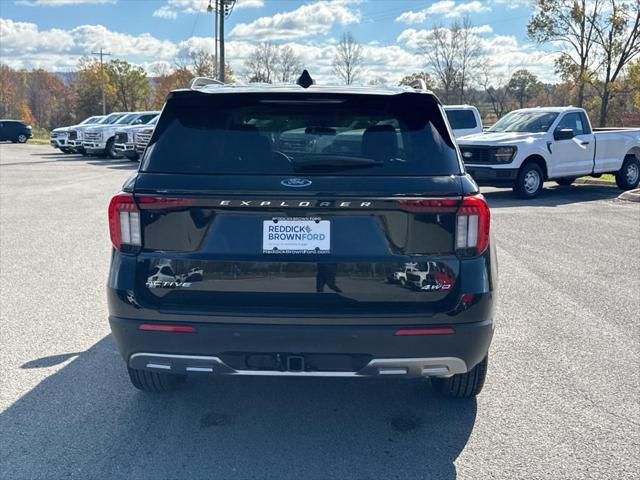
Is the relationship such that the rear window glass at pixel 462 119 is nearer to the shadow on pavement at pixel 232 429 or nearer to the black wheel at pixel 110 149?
the shadow on pavement at pixel 232 429

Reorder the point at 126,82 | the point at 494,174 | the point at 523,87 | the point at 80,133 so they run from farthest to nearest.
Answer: the point at 126,82
the point at 523,87
the point at 80,133
the point at 494,174

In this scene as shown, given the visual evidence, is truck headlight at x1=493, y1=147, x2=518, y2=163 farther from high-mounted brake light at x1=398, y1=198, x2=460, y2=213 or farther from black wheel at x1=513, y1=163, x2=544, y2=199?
high-mounted brake light at x1=398, y1=198, x2=460, y2=213

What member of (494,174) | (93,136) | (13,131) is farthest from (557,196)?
(13,131)

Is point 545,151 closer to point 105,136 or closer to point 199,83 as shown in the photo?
point 199,83

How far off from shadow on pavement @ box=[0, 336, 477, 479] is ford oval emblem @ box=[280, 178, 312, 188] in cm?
142

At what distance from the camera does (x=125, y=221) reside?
3285 mm

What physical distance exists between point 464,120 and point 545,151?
5214 mm

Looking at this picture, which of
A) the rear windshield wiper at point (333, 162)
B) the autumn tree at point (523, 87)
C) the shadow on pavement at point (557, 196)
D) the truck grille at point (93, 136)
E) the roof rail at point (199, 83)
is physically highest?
the autumn tree at point (523, 87)

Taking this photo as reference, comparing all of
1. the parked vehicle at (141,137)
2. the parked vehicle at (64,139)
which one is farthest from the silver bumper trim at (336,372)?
the parked vehicle at (64,139)

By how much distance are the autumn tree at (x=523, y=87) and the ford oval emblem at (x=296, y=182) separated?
187 feet

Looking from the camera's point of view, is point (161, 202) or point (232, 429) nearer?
point (161, 202)

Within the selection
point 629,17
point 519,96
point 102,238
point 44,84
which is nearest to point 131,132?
point 102,238

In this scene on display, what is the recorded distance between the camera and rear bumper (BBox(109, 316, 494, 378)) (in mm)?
3168

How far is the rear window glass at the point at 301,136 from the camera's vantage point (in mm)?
3270
